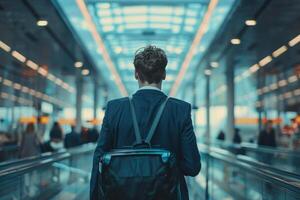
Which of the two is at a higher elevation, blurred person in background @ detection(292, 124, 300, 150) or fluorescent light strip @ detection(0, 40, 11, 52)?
fluorescent light strip @ detection(0, 40, 11, 52)

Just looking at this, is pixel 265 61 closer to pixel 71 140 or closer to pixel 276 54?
pixel 276 54

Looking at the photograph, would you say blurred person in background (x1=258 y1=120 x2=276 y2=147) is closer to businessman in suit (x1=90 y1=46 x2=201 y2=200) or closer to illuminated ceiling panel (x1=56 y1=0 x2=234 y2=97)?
illuminated ceiling panel (x1=56 y1=0 x2=234 y2=97)

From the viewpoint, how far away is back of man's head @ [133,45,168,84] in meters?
3.16

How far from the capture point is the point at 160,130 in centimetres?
311

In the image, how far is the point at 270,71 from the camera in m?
25.1

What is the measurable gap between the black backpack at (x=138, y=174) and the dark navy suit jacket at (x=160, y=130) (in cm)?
21

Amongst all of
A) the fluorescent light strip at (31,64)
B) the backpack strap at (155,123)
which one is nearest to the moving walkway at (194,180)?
the backpack strap at (155,123)

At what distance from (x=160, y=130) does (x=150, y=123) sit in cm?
6

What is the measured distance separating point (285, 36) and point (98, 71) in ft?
51.2

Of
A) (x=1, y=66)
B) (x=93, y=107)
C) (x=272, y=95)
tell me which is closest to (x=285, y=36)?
(x=1, y=66)

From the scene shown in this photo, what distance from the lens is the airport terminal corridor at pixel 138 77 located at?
420 inches

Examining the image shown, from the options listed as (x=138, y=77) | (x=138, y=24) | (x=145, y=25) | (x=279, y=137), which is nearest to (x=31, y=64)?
(x=138, y=24)

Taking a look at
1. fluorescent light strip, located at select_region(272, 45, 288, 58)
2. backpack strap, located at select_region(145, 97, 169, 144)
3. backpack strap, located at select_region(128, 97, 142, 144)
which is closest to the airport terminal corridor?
fluorescent light strip, located at select_region(272, 45, 288, 58)

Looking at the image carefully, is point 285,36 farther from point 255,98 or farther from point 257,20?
point 255,98
